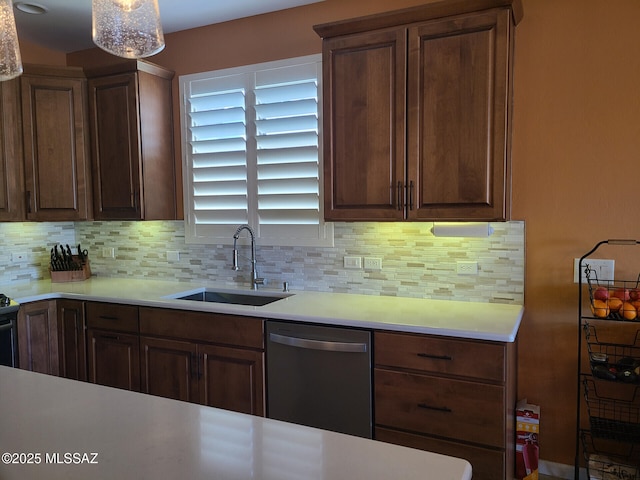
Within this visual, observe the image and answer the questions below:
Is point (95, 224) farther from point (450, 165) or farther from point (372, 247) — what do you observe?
point (450, 165)

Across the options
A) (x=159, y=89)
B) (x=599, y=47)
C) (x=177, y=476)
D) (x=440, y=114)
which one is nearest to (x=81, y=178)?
(x=159, y=89)

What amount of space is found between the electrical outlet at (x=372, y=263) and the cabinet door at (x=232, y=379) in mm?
832

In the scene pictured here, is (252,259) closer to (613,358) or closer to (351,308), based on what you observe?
(351,308)

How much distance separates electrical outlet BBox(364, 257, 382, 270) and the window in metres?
0.26

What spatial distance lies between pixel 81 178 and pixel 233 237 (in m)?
1.19

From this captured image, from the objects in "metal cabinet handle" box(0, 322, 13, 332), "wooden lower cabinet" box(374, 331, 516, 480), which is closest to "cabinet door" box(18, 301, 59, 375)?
"metal cabinet handle" box(0, 322, 13, 332)

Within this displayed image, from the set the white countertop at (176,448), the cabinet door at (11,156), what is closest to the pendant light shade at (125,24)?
the white countertop at (176,448)

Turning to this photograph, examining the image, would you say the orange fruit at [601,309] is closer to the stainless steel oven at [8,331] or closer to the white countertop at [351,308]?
the white countertop at [351,308]

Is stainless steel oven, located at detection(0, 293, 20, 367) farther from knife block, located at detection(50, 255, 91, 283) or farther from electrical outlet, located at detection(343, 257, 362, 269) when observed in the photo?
electrical outlet, located at detection(343, 257, 362, 269)

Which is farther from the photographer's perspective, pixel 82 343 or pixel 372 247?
pixel 82 343

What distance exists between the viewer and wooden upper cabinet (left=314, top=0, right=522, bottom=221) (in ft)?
7.19

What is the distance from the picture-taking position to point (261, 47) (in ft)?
10.2

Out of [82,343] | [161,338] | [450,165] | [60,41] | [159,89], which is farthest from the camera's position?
[60,41]

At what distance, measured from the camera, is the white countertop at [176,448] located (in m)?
0.86
